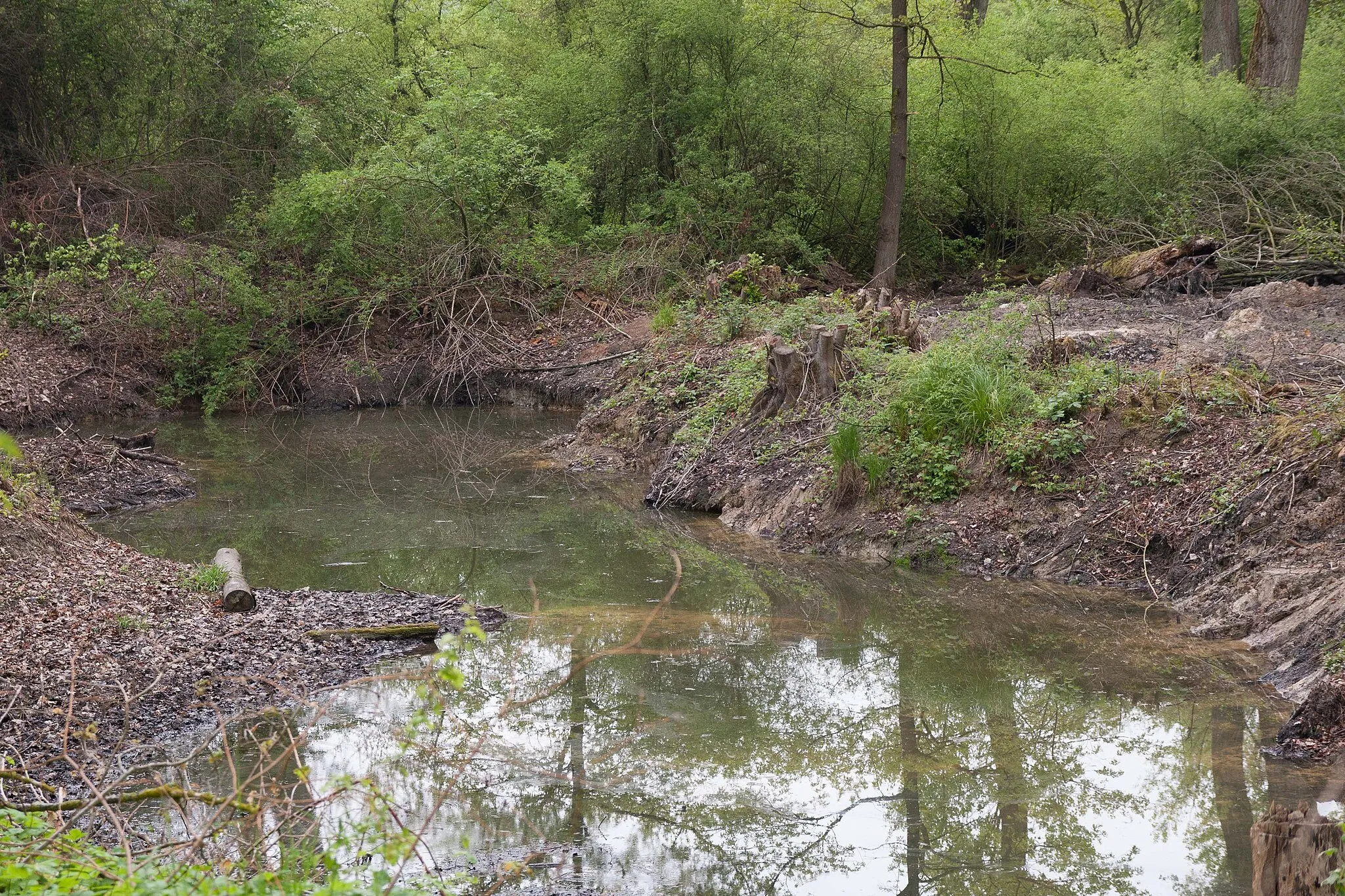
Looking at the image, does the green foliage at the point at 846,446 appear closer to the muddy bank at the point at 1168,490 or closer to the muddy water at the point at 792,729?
the muddy bank at the point at 1168,490

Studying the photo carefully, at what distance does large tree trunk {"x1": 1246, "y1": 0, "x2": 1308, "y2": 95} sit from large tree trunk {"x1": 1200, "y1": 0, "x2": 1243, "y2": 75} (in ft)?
8.93

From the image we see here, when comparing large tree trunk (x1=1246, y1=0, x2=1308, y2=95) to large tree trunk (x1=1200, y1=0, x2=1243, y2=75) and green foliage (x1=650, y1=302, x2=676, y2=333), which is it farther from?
green foliage (x1=650, y1=302, x2=676, y2=333)

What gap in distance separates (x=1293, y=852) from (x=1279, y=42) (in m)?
19.7

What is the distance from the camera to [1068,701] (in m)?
7.32

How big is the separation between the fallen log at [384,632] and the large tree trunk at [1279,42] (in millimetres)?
17422

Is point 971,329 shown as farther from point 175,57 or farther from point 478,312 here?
point 175,57

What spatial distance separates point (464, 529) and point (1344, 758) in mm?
8762

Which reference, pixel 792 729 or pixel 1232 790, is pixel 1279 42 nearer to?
pixel 1232 790

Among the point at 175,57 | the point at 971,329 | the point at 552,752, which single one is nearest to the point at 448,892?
the point at 552,752

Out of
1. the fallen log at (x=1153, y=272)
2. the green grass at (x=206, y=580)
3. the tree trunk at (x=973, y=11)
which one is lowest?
the green grass at (x=206, y=580)

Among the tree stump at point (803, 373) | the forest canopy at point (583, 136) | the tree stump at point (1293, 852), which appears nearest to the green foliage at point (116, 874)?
the tree stump at point (1293, 852)

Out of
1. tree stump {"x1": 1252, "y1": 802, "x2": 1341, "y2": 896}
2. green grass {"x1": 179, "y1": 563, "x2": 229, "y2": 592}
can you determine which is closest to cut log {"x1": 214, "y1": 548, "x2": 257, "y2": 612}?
green grass {"x1": 179, "y1": 563, "x2": 229, "y2": 592}

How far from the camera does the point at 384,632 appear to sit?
27.4 feet

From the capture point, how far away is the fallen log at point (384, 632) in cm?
816
